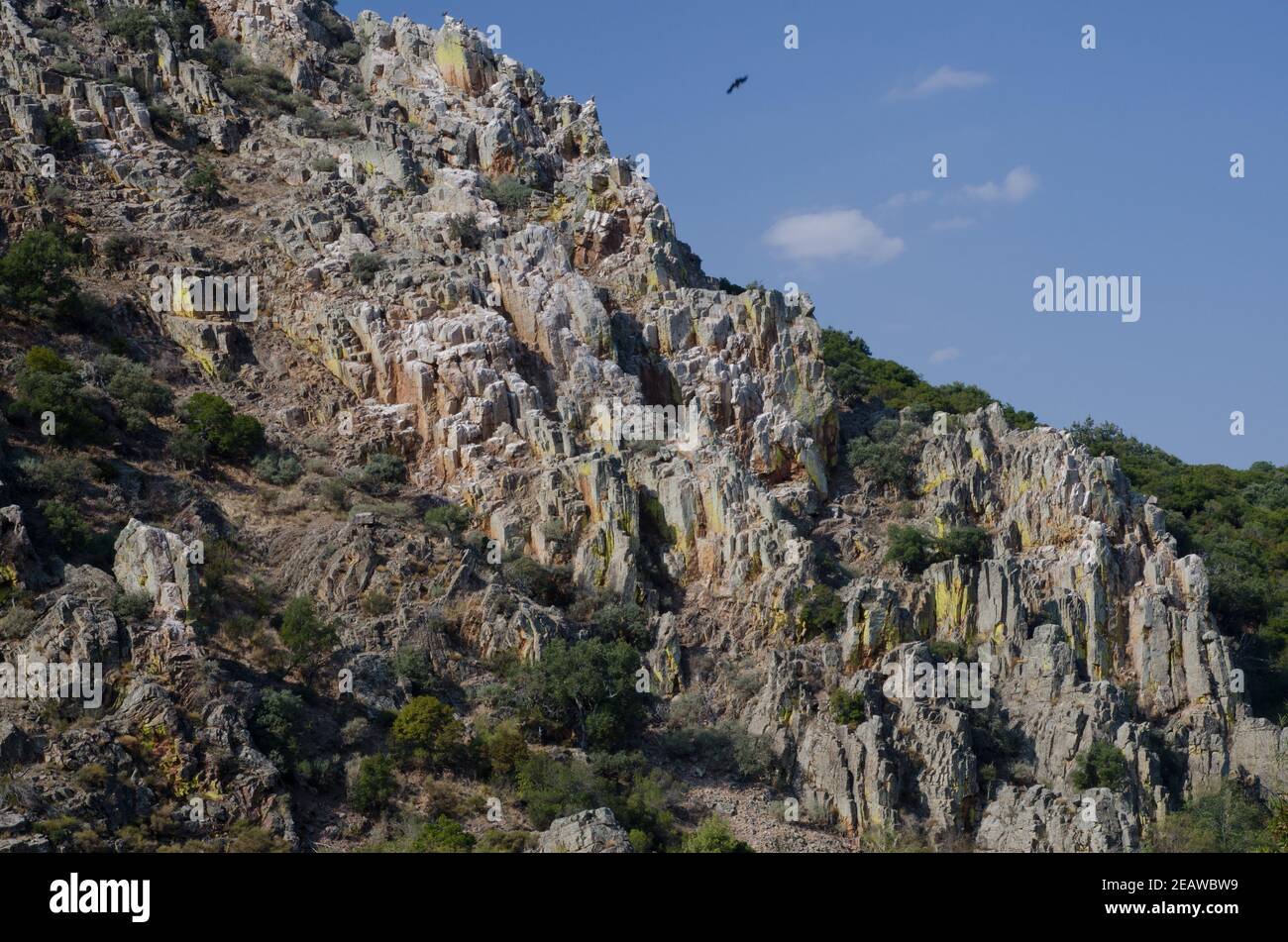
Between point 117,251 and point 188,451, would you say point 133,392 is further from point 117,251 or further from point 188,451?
point 117,251

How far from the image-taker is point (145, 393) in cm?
4922

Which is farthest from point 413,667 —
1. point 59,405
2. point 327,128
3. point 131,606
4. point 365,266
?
point 327,128

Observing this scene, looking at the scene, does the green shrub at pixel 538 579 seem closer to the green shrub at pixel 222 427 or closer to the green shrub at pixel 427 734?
the green shrub at pixel 427 734

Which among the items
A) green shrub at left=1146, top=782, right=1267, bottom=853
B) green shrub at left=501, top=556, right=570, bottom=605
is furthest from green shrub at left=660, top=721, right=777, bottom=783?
green shrub at left=1146, top=782, right=1267, bottom=853

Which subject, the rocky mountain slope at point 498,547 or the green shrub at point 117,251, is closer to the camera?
the rocky mountain slope at point 498,547

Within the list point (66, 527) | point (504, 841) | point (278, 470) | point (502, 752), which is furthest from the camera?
point (278, 470)

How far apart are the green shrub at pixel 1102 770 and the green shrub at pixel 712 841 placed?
9197mm

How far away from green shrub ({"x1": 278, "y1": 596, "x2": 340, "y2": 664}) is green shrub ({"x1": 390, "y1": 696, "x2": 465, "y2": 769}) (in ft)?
8.94

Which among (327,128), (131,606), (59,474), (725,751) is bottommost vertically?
(725,751)

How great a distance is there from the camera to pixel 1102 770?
42906 mm

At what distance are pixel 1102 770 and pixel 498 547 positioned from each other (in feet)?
55.2

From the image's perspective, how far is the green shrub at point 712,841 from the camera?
125ft

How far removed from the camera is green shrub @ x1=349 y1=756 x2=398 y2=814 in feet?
128

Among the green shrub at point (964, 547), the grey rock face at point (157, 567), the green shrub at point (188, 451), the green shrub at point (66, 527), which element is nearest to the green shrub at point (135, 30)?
the green shrub at point (188, 451)
